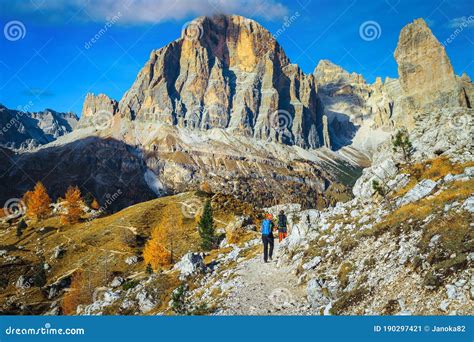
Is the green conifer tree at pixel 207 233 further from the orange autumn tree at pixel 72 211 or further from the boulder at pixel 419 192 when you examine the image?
the orange autumn tree at pixel 72 211

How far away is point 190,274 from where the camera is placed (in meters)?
42.2

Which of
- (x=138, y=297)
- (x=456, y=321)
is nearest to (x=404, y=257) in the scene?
(x=456, y=321)

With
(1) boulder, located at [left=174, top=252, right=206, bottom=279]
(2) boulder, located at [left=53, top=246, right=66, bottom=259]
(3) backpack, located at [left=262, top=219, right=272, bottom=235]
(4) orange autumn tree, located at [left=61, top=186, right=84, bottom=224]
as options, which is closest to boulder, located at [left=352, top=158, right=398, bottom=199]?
(3) backpack, located at [left=262, top=219, right=272, bottom=235]

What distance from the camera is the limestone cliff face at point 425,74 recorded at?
9769 cm

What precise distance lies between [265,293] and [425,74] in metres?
99.2

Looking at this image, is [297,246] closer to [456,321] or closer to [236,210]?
[456,321]

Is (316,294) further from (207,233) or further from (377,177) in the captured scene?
(207,233)

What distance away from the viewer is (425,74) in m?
109

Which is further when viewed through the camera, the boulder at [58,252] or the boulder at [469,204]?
the boulder at [58,252]

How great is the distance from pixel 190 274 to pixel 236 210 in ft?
226

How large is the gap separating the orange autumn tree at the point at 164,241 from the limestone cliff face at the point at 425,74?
66.2m

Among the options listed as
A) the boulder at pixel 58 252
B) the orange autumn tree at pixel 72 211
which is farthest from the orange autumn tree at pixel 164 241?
the orange autumn tree at pixel 72 211

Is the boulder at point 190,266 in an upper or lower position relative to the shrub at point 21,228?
lower

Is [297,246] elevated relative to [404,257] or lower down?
elevated
